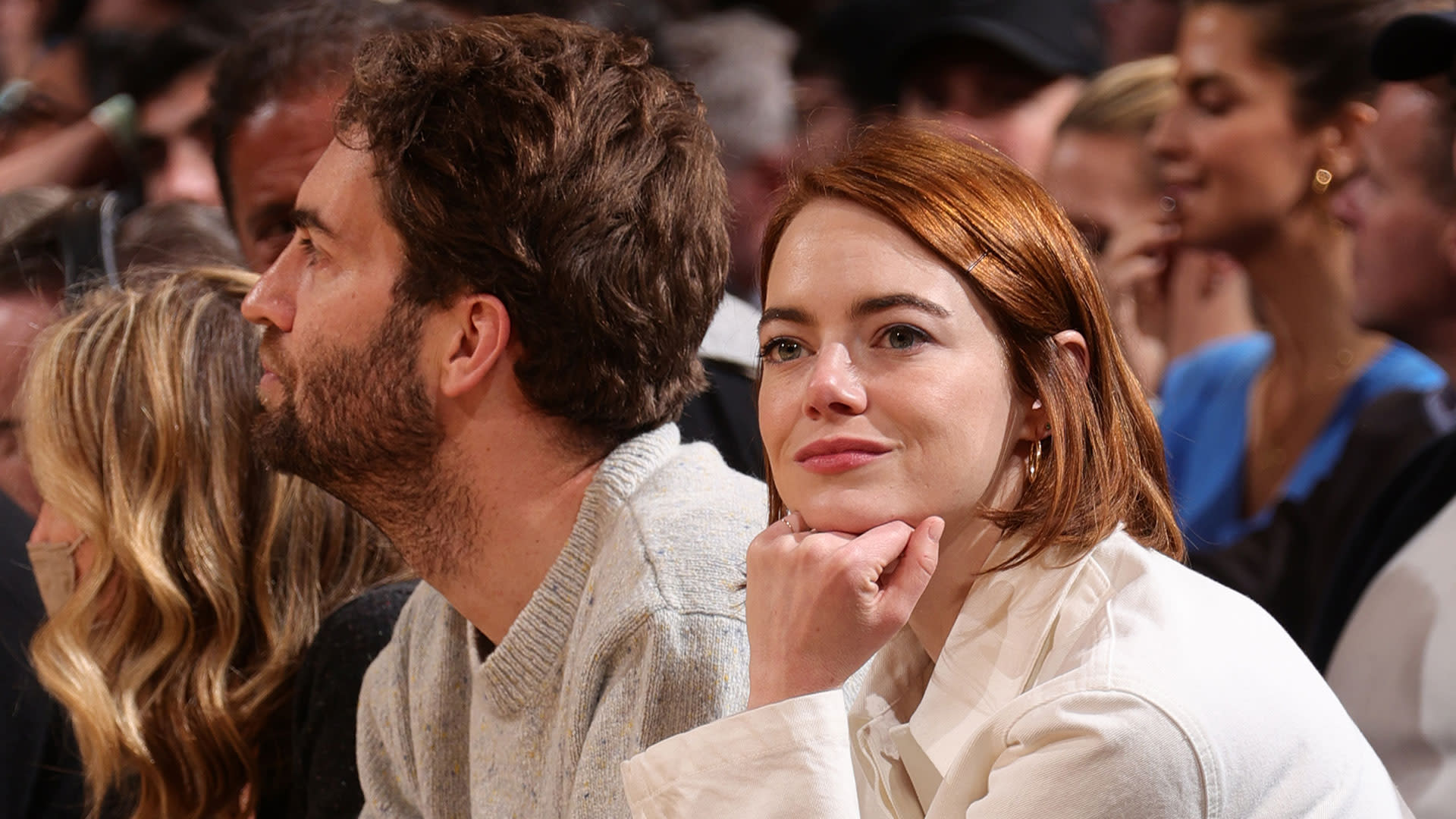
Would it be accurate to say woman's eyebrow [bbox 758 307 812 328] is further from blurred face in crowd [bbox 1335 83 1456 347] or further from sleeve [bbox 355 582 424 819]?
blurred face in crowd [bbox 1335 83 1456 347]

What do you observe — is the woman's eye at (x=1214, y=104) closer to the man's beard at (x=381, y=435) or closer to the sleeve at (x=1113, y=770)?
the man's beard at (x=381, y=435)

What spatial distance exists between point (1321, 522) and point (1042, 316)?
1556 mm

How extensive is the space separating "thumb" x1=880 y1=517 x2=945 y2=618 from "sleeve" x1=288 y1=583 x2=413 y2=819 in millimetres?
904

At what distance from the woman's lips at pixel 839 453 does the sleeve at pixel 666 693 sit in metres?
0.25

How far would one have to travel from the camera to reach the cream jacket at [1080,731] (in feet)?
3.53

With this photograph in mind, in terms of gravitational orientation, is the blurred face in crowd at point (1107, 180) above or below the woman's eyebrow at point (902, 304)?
below

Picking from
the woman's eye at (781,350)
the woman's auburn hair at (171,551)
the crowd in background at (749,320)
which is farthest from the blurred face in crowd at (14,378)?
the woman's eye at (781,350)

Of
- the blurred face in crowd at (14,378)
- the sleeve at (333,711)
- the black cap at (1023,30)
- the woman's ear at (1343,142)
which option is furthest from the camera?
the black cap at (1023,30)

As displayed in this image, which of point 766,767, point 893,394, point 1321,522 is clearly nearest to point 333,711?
point 766,767

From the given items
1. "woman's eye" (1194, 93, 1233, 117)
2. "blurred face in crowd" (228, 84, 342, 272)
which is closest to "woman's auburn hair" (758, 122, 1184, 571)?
"blurred face in crowd" (228, 84, 342, 272)

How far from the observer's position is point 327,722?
6.18 ft

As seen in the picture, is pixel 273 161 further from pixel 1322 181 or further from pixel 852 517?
pixel 1322 181

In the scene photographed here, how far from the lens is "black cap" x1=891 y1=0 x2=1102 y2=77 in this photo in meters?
3.58

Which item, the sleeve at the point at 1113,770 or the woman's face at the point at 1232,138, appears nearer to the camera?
the sleeve at the point at 1113,770
